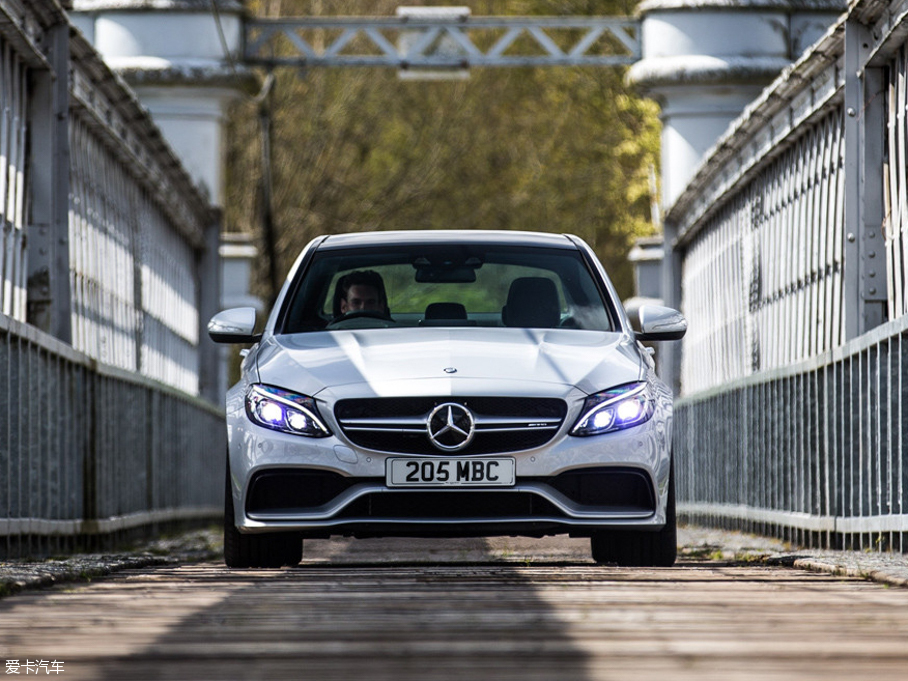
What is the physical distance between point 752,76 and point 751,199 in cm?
667

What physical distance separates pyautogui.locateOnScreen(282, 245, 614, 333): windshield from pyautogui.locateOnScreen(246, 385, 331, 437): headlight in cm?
101

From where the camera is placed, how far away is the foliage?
41.9 metres

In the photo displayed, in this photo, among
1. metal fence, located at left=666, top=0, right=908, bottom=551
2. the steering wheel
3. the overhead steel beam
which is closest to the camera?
the steering wheel

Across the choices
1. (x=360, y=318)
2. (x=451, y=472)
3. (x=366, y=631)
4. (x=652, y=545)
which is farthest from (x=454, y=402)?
(x=366, y=631)

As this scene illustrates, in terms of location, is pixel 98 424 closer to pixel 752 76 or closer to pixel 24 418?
pixel 24 418

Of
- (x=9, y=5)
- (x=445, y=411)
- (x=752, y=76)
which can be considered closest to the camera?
(x=445, y=411)

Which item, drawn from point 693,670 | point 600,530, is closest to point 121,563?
point 600,530

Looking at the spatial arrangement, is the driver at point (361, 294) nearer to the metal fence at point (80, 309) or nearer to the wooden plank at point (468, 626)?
the metal fence at point (80, 309)

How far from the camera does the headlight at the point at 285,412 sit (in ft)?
27.9

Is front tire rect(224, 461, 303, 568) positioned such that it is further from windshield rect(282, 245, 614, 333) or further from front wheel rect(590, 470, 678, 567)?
front wheel rect(590, 470, 678, 567)

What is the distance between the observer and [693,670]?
457 cm

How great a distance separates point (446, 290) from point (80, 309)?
16.1 feet

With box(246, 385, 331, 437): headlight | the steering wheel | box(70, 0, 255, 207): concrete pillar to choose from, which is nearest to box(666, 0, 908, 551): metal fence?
the steering wheel

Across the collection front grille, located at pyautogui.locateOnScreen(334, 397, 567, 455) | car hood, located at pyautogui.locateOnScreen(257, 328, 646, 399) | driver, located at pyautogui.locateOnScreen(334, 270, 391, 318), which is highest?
driver, located at pyautogui.locateOnScreen(334, 270, 391, 318)
